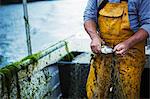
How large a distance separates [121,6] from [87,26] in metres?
0.33

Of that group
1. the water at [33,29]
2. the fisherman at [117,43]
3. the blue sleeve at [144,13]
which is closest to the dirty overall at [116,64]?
the fisherman at [117,43]

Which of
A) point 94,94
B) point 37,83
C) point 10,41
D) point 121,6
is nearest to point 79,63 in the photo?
point 37,83

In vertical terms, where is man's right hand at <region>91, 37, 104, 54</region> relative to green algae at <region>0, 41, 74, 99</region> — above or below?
above

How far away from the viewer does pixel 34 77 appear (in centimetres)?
351

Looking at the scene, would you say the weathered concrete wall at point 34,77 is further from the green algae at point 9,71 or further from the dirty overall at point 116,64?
the dirty overall at point 116,64

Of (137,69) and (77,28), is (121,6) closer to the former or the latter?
(137,69)

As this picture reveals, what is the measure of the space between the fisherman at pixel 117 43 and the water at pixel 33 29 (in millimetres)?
1101

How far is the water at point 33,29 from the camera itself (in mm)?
3654

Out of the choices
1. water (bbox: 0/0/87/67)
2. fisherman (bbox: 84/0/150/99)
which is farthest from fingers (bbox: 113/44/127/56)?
water (bbox: 0/0/87/67)

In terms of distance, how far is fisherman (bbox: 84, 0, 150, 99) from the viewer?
2.44m

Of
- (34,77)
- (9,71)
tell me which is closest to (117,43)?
(9,71)

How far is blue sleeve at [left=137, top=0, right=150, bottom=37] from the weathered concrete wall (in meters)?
1.33

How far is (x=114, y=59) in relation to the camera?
263 cm

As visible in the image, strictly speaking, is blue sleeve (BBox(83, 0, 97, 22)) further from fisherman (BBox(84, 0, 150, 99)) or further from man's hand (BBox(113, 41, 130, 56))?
man's hand (BBox(113, 41, 130, 56))
